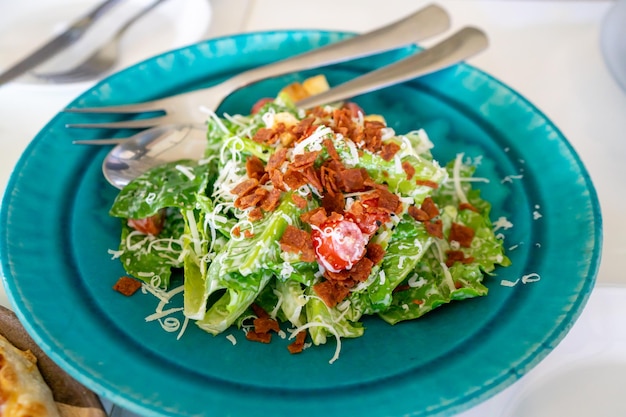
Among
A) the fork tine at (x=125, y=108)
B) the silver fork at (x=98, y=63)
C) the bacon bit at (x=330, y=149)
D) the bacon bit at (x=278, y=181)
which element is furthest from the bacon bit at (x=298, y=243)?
the silver fork at (x=98, y=63)

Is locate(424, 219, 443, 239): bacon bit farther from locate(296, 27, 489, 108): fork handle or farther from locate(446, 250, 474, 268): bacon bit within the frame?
locate(296, 27, 489, 108): fork handle

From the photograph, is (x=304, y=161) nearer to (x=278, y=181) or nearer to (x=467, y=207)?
(x=278, y=181)

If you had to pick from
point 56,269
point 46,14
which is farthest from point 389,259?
point 46,14

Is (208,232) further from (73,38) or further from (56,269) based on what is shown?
(73,38)

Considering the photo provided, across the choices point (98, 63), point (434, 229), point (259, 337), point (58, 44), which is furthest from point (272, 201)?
point (58, 44)

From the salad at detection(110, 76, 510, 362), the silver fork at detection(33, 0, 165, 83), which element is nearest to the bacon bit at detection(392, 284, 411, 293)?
the salad at detection(110, 76, 510, 362)
